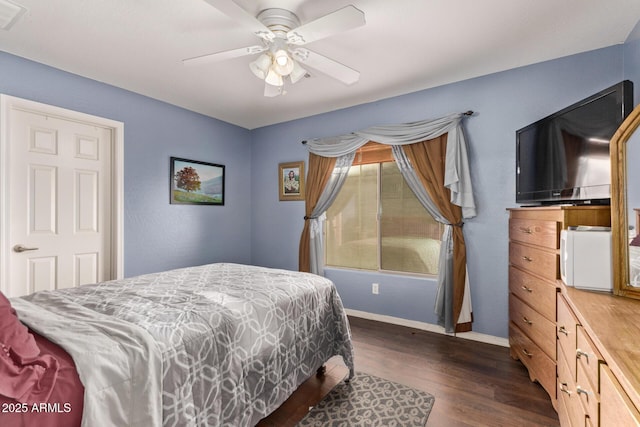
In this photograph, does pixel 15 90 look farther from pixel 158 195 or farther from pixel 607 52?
pixel 607 52

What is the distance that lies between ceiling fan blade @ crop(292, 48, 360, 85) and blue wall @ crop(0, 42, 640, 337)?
1326 millimetres

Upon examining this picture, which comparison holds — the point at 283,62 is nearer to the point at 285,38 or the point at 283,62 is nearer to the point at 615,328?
the point at 285,38

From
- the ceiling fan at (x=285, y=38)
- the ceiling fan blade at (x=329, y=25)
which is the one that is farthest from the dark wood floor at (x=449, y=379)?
the ceiling fan blade at (x=329, y=25)

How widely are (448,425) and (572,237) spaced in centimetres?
126

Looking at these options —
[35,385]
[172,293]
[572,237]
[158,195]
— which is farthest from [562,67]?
[158,195]

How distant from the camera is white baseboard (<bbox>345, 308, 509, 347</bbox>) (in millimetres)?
2780

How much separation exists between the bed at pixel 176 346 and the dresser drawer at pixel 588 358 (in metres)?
1.35

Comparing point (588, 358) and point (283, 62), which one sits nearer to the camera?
point (588, 358)

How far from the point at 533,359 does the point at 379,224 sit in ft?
6.24

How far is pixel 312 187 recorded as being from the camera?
12.7 ft

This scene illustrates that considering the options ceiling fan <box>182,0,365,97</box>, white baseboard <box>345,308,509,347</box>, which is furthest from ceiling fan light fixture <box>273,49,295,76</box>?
white baseboard <box>345,308,509,347</box>

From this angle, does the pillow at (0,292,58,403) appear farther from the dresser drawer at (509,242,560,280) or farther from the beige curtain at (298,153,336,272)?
the beige curtain at (298,153,336,272)

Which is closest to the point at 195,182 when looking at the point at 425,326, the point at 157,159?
the point at 157,159

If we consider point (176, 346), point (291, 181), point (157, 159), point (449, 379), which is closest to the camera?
point (176, 346)
